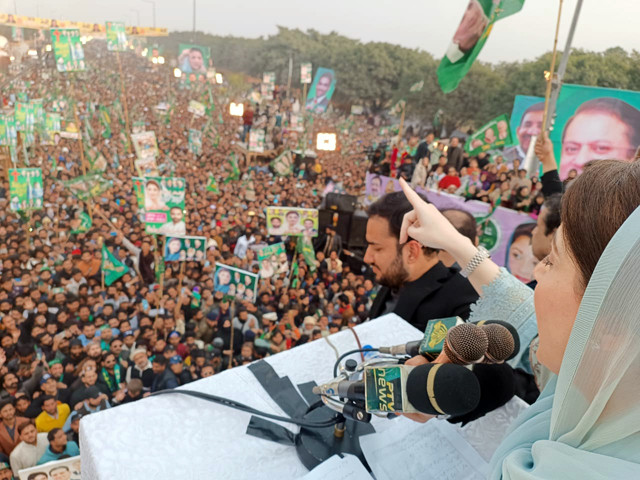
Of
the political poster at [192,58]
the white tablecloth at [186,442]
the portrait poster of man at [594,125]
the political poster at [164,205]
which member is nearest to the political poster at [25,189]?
the political poster at [164,205]

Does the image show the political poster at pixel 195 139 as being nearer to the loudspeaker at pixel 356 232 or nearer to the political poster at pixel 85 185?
the political poster at pixel 85 185

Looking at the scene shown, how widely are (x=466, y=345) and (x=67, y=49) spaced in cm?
1078

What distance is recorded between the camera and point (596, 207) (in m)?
0.61

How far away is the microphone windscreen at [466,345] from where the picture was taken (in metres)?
0.89

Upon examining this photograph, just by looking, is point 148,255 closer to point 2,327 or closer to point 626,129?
point 2,327

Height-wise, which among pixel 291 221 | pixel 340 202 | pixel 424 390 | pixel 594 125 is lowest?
pixel 340 202

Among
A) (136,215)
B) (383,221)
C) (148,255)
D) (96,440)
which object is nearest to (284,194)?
(136,215)

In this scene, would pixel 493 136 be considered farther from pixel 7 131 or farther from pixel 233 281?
pixel 7 131

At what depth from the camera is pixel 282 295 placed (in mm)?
6492

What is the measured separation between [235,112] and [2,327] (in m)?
11.0

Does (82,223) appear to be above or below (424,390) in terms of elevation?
below

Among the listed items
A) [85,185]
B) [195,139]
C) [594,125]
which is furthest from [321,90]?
[85,185]

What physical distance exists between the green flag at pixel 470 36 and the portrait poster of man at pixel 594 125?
21.2 feet

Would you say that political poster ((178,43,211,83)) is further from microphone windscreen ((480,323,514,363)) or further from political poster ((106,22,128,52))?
microphone windscreen ((480,323,514,363))
